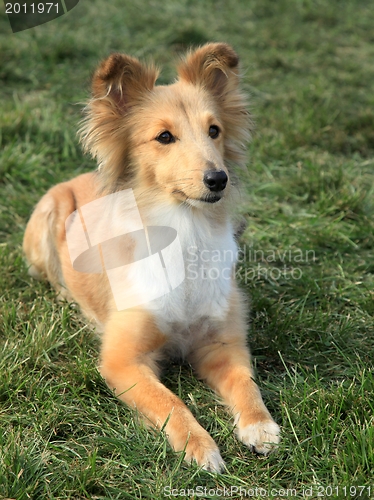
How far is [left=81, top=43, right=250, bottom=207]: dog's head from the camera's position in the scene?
11.0 ft

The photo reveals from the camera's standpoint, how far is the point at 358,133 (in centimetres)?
674

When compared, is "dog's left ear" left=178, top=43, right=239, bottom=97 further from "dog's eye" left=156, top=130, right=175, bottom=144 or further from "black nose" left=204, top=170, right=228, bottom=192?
"black nose" left=204, top=170, right=228, bottom=192

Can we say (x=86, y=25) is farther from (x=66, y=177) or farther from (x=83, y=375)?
(x=83, y=375)

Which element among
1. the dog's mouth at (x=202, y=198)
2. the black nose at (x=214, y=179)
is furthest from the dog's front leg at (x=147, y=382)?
the black nose at (x=214, y=179)

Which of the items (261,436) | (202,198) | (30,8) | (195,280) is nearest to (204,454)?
(261,436)

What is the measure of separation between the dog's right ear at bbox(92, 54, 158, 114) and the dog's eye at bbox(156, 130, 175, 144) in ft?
1.09

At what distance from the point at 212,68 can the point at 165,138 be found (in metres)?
0.67

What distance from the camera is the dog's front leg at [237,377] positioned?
3.00 meters

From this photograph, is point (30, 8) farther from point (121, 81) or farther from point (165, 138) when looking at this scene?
point (165, 138)

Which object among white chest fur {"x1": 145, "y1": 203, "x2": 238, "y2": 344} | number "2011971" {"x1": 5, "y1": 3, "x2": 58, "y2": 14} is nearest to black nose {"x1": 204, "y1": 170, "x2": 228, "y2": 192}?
white chest fur {"x1": 145, "y1": 203, "x2": 238, "y2": 344}

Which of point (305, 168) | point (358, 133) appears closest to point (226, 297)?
A: point (305, 168)

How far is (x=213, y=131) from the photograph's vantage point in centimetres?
362

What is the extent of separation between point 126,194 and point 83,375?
1084 mm

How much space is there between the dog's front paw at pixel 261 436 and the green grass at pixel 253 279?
2.1 inches
